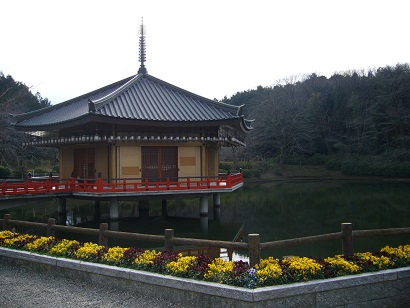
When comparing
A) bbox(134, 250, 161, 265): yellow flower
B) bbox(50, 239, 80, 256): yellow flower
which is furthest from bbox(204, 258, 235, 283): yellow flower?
bbox(50, 239, 80, 256): yellow flower

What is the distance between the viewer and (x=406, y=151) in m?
49.4

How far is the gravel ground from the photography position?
7406 millimetres

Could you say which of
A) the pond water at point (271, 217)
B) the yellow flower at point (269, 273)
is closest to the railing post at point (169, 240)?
the yellow flower at point (269, 273)

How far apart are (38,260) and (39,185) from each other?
1084 cm

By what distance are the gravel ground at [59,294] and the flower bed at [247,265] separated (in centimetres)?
59

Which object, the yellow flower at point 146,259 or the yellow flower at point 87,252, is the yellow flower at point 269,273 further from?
the yellow flower at point 87,252

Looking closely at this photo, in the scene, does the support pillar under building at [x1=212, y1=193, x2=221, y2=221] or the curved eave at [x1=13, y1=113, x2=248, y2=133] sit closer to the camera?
the curved eave at [x1=13, y1=113, x2=248, y2=133]

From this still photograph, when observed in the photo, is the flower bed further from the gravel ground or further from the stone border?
the gravel ground

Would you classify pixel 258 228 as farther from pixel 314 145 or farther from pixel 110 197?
pixel 314 145

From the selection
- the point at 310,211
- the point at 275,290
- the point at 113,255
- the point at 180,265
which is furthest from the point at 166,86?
the point at 275,290

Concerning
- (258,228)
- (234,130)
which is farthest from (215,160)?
(258,228)

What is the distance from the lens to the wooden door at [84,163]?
2175cm

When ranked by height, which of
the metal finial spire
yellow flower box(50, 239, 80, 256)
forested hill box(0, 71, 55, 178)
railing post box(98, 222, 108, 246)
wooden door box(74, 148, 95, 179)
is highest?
the metal finial spire

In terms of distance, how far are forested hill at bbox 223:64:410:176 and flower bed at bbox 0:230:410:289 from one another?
47.0 m
